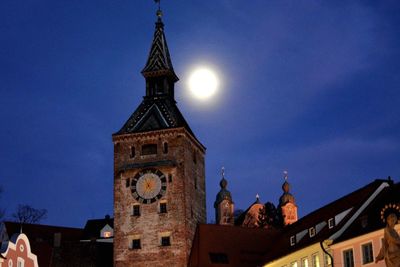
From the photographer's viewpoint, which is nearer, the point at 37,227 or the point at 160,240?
the point at 160,240

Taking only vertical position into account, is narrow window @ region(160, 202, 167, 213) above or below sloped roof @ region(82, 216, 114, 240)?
below

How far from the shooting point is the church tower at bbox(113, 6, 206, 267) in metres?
65.2

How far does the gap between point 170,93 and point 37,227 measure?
102 ft

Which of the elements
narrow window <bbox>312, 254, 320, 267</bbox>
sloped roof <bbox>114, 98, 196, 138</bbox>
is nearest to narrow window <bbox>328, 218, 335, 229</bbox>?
narrow window <bbox>312, 254, 320, 267</bbox>

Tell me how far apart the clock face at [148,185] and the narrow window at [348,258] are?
22.2 metres

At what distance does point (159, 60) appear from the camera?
246ft

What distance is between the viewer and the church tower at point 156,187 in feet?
214

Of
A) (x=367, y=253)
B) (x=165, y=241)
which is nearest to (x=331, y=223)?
(x=367, y=253)

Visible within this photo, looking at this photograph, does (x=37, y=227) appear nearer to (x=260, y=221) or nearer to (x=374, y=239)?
(x=260, y=221)

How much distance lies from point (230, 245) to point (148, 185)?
27.6 feet

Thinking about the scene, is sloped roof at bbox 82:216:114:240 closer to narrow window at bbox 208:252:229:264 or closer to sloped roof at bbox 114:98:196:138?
sloped roof at bbox 114:98:196:138

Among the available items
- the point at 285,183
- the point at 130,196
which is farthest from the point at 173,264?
the point at 285,183

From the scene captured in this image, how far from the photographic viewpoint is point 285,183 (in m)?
105

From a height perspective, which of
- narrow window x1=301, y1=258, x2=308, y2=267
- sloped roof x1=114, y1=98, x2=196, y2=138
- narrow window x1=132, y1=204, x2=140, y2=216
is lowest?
narrow window x1=301, y1=258, x2=308, y2=267
